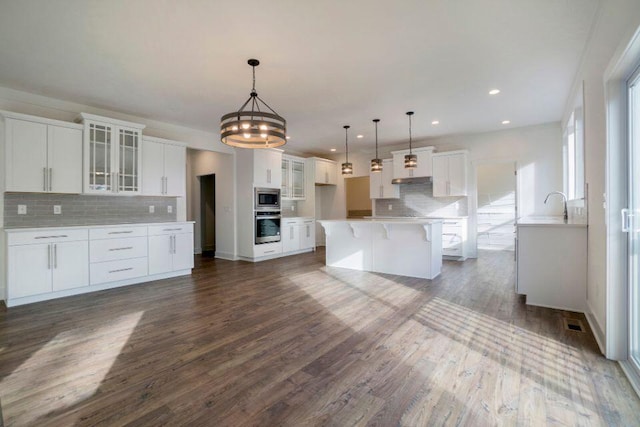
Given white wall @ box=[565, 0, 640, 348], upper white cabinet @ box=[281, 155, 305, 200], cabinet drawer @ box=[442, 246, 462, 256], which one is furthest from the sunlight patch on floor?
cabinet drawer @ box=[442, 246, 462, 256]

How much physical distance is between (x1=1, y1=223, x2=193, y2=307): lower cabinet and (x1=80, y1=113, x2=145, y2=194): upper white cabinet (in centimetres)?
65

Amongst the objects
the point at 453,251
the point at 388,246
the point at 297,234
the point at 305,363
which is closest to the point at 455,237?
the point at 453,251

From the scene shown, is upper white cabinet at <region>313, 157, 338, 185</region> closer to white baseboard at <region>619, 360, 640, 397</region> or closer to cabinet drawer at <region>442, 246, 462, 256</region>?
cabinet drawer at <region>442, 246, 462, 256</region>

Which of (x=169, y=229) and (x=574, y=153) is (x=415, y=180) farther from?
(x=169, y=229)

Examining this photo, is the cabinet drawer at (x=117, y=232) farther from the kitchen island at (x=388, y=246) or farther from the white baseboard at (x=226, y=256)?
the kitchen island at (x=388, y=246)

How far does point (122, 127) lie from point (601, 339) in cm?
610

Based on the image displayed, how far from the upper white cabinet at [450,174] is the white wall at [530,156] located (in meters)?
0.33

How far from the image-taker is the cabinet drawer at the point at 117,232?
4.10 meters

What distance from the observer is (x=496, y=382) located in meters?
1.88

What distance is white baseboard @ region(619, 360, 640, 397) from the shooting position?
1787 mm

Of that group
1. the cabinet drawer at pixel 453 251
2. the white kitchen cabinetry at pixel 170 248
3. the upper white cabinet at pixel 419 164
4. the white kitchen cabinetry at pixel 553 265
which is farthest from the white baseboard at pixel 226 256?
the white kitchen cabinetry at pixel 553 265

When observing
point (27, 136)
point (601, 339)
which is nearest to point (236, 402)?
point (601, 339)

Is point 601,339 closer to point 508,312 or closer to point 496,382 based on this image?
point 508,312

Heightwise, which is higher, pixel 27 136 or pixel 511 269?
pixel 27 136
